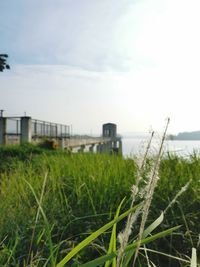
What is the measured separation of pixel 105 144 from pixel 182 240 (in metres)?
35.6

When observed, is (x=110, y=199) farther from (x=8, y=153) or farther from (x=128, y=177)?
(x=8, y=153)

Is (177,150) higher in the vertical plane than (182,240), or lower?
higher

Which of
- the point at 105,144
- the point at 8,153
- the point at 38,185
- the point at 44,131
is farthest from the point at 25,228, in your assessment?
the point at 105,144

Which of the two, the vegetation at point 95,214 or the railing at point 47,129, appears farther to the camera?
the railing at point 47,129

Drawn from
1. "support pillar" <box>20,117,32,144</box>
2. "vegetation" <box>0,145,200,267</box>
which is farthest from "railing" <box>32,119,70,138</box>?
"vegetation" <box>0,145,200,267</box>

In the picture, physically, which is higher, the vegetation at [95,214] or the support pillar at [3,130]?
the support pillar at [3,130]

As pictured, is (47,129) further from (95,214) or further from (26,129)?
(95,214)

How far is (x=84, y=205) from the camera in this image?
3.83 metres

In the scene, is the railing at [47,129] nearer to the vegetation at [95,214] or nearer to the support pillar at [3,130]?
the support pillar at [3,130]

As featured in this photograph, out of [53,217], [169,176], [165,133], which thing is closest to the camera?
[165,133]

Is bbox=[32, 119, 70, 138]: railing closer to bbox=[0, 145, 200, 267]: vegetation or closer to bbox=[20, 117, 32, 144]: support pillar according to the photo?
bbox=[20, 117, 32, 144]: support pillar

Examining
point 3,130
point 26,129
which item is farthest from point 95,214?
point 3,130

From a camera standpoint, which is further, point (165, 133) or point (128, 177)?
point (128, 177)

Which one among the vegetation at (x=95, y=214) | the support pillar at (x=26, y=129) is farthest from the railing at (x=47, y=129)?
the vegetation at (x=95, y=214)
